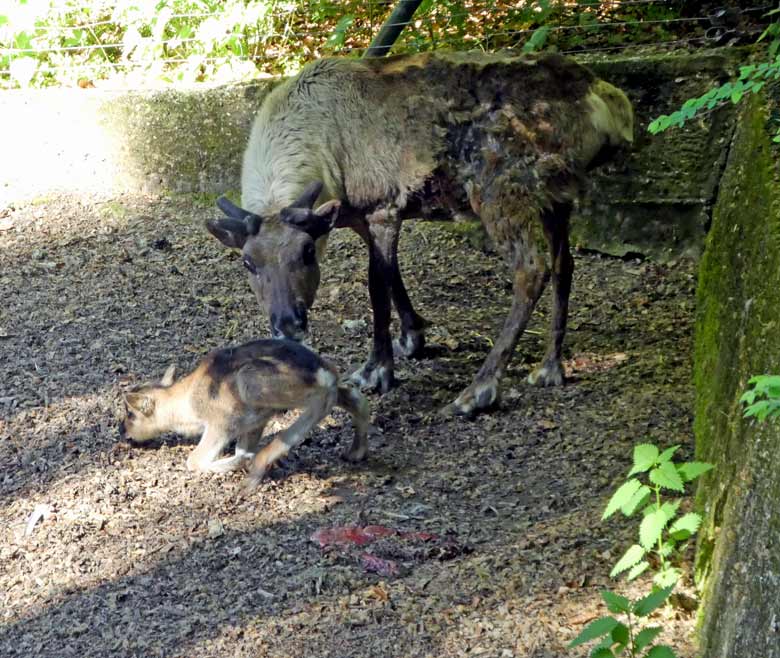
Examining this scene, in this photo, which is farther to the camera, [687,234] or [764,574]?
[687,234]

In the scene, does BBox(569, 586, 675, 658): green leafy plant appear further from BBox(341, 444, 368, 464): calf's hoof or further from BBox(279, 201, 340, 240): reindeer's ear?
BBox(279, 201, 340, 240): reindeer's ear

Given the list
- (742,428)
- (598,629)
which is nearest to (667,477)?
(742,428)

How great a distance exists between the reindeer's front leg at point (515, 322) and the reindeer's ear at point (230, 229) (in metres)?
1.37

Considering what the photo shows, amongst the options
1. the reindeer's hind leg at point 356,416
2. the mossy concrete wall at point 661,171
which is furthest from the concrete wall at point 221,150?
the reindeer's hind leg at point 356,416

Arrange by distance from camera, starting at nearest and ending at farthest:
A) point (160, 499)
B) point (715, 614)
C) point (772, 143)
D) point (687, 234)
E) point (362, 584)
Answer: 1. point (715, 614)
2. point (362, 584)
3. point (772, 143)
4. point (160, 499)
5. point (687, 234)

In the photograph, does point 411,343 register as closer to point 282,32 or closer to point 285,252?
point 285,252

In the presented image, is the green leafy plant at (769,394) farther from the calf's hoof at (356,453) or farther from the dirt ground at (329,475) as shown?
the calf's hoof at (356,453)

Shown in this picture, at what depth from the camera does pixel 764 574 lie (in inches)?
98.2

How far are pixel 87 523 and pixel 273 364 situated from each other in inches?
39.6

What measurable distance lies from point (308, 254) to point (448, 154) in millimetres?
1035

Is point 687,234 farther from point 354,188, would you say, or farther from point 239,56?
point 239,56

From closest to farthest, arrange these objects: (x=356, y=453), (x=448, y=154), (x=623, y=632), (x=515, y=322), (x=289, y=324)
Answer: (x=623, y=632) < (x=356, y=453) < (x=289, y=324) < (x=515, y=322) < (x=448, y=154)

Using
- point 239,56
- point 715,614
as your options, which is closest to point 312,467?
point 715,614

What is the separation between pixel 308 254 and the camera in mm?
5402
